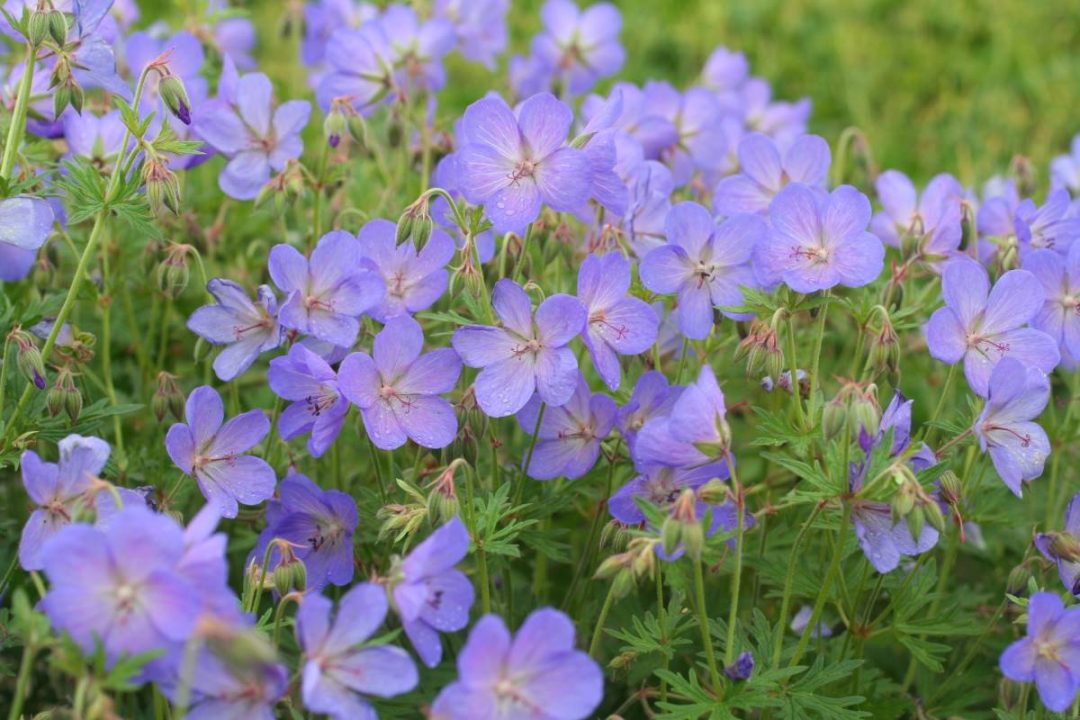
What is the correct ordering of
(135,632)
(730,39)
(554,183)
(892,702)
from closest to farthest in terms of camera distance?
1. (135,632)
2. (554,183)
3. (892,702)
4. (730,39)

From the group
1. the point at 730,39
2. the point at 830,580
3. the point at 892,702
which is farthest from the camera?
the point at 730,39

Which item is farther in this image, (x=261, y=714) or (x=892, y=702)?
(x=892, y=702)

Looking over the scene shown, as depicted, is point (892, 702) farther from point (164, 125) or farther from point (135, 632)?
→ point (164, 125)

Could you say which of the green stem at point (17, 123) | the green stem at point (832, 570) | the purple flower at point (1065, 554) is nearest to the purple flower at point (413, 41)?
the green stem at point (17, 123)

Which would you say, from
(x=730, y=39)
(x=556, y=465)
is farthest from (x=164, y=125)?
(x=730, y=39)

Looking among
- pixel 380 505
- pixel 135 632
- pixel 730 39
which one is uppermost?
pixel 135 632

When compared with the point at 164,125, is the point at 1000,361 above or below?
below

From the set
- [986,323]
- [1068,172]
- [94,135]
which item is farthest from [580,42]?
[986,323]

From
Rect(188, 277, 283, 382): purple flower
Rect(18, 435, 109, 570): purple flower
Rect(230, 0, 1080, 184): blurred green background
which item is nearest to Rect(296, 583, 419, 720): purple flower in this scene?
Rect(18, 435, 109, 570): purple flower
